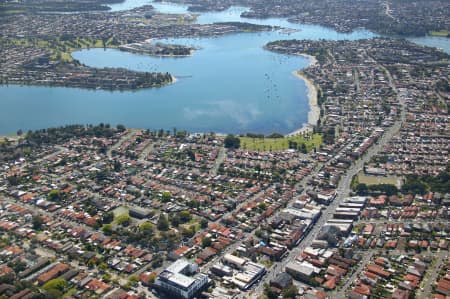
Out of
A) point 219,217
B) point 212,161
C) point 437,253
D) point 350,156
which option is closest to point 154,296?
point 219,217

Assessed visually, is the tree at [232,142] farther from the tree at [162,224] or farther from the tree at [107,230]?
the tree at [107,230]

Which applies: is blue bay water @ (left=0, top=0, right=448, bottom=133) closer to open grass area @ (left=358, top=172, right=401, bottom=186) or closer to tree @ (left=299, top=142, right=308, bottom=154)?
tree @ (left=299, top=142, right=308, bottom=154)

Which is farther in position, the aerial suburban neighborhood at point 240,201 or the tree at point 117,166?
the tree at point 117,166

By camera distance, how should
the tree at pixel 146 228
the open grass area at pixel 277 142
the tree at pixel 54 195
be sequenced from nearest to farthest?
the tree at pixel 146 228 < the tree at pixel 54 195 < the open grass area at pixel 277 142

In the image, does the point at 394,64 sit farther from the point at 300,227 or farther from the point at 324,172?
the point at 300,227

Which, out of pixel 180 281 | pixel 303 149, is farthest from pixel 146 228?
pixel 303 149

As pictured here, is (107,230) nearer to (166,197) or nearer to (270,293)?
(166,197)

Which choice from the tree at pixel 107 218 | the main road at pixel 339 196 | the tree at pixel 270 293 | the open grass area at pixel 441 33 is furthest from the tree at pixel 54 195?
the open grass area at pixel 441 33
